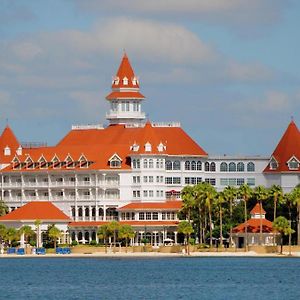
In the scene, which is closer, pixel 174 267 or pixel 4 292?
pixel 4 292

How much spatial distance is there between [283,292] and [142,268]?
4099 cm

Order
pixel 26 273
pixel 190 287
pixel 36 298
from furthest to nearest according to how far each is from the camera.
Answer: pixel 26 273
pixel 190 287
pixel 36 298

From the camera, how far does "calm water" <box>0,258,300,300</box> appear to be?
5955 inches

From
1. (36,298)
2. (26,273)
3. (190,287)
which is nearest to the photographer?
(36,298)

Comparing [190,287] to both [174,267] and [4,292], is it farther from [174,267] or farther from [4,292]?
[174,267]

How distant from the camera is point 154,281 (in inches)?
6619

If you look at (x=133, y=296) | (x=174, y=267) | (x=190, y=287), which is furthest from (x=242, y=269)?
(x=133, y=296)

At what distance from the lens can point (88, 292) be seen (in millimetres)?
154125

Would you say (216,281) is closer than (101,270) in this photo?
Yes

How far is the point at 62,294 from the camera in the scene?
497 feet

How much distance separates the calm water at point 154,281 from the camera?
15125 cm

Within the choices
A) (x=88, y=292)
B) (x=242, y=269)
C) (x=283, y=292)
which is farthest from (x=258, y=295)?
(x=242, y=269)

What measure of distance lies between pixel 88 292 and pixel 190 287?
10.1 meters

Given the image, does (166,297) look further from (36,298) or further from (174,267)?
(174,267)
